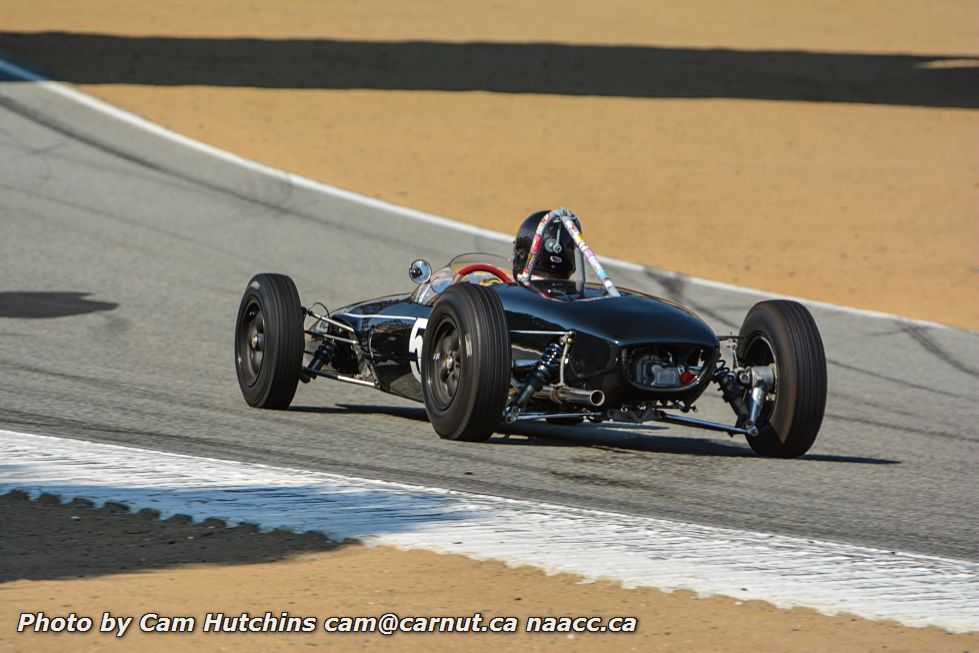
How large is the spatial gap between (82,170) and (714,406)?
33.5 feet

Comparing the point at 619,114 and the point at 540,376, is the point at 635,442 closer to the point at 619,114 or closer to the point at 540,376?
the point at 540,376

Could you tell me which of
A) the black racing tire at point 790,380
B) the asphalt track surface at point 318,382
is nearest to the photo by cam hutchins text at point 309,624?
the asphalt track surface at point 318,382

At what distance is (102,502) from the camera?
5840mm

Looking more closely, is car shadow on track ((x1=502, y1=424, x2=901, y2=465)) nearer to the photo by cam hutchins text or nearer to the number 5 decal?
the number 5 decal

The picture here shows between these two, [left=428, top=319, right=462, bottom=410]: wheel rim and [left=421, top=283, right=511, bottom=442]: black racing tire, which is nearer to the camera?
[left=421, top=283, right=511, bottom=442]: black racing tire

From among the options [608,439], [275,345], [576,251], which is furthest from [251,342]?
[608,439]

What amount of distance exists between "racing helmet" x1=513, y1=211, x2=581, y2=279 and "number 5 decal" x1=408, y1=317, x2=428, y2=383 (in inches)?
24.9

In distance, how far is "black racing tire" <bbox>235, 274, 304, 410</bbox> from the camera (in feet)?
30.8

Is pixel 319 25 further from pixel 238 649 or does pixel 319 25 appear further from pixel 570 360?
pixel 238 649

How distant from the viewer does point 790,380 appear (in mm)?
8242

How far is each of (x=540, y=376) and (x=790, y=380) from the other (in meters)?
1.35

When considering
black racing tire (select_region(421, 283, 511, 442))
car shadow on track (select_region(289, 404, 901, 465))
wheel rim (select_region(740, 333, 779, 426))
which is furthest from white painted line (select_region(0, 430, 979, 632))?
wheel rim (select_region(740, 333, 779, 426))

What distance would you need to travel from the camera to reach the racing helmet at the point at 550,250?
912 cm

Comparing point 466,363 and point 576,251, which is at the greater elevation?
point 576,251
